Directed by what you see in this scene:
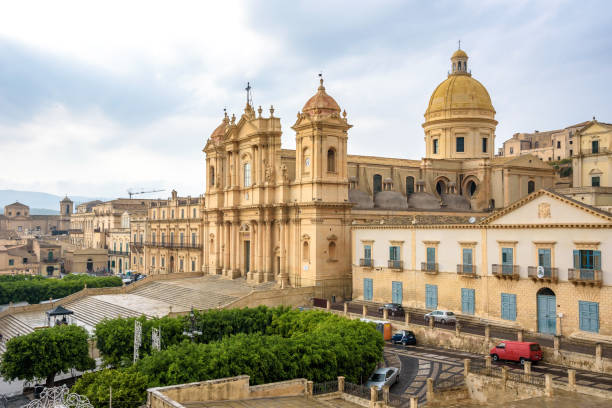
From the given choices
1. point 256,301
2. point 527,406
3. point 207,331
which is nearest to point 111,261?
point 256,301

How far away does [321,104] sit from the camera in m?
48.6

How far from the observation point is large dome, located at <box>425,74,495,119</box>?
210ft

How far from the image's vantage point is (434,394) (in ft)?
83.9

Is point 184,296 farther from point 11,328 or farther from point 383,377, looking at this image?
point 383,377

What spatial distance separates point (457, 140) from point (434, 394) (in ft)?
141

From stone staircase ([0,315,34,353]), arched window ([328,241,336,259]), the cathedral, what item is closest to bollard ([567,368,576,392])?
the cathedral

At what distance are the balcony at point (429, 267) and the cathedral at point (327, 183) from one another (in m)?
3.12

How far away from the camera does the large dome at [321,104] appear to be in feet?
159

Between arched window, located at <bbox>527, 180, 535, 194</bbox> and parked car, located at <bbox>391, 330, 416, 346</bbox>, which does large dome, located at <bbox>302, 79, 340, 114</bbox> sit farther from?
arched window, located at <bbox>527, 180, 535, 194</bbox>

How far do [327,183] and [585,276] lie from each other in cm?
2192

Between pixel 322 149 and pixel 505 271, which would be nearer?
pixel 505 271

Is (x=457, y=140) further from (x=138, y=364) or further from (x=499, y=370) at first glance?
(x=138, y=364)

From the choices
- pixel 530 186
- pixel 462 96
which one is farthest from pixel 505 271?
pixel 462 96

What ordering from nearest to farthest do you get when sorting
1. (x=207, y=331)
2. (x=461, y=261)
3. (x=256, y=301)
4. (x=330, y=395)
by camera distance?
(x=330, y=395), (x=207, y=331), (x=461, y=261), (x=256, y=301)
